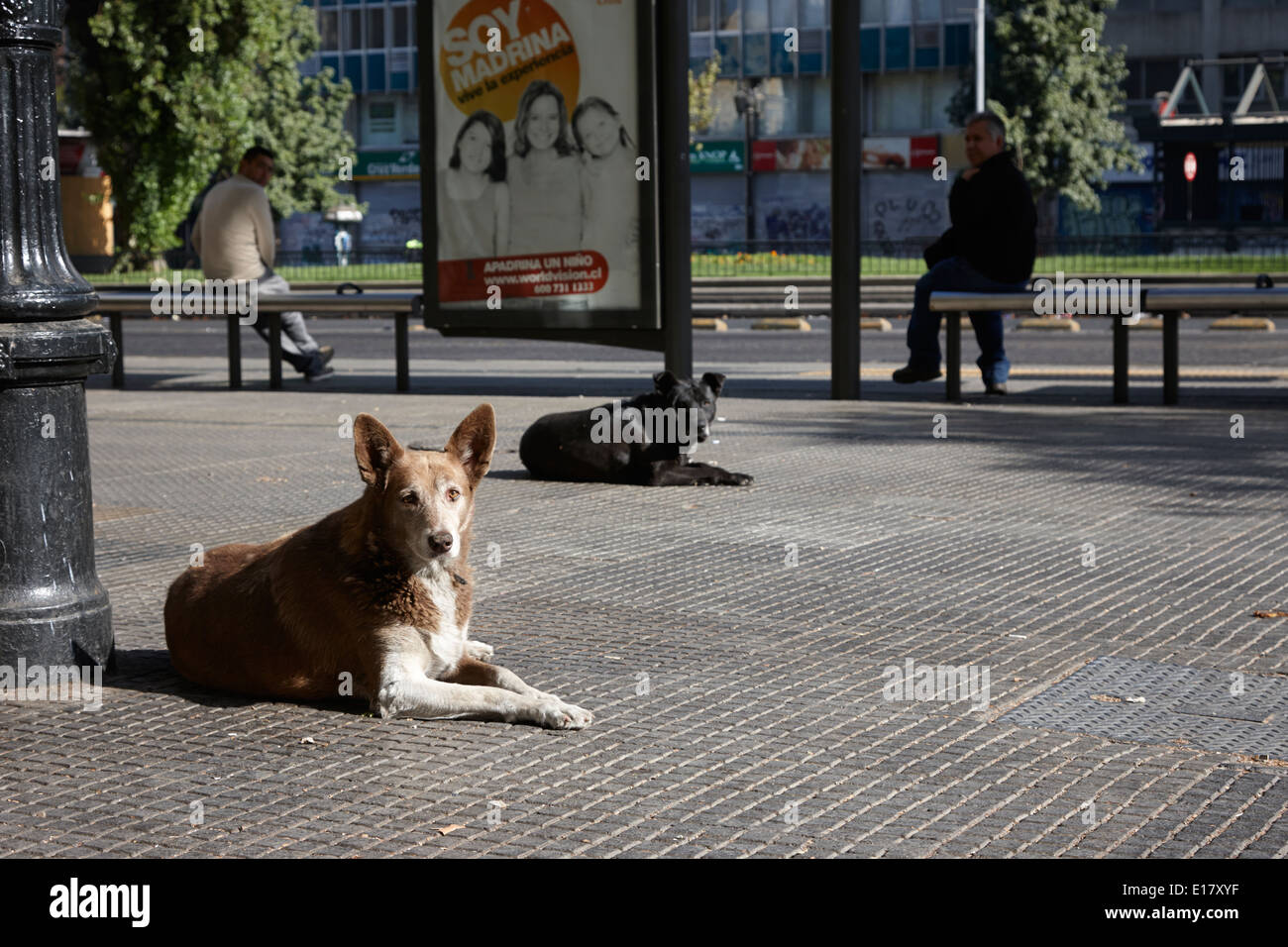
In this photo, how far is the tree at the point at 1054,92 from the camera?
50.8 meters

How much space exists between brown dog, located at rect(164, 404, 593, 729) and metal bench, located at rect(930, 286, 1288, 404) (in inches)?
348

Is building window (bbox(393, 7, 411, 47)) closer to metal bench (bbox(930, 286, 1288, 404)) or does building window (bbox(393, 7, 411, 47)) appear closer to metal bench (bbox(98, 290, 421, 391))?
metal bench (bbox(98, 290, 421, 391))

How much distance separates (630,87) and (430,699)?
890 centimetres

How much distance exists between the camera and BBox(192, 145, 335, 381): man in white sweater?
621 inches

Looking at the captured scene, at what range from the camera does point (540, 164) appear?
13414 millimetres

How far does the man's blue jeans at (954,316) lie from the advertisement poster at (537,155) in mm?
2501

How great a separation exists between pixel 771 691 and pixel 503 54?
957 cm

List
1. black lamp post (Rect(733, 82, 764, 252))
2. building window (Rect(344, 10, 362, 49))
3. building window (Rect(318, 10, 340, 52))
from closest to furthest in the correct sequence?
black lamp post (Rect(733, 82, 764, 252)) → building window (Rect(344, 10, 362, 49)) → building window (Rect(318, 10, 340, 52))

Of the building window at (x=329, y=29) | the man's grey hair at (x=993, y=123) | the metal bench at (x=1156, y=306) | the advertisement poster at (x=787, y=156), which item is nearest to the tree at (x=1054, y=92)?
the advertisement poster at (x=787, y=156)

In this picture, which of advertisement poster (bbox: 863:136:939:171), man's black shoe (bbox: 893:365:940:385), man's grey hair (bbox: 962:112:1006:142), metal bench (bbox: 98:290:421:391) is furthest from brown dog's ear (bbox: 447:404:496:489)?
advertisement poster (bbox: 863:136:939:171)
